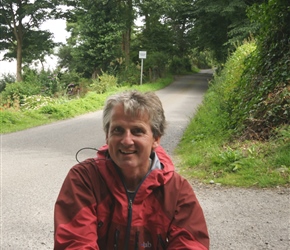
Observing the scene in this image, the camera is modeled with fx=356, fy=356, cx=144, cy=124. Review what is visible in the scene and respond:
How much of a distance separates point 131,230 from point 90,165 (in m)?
0.45

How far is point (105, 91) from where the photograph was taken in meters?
22.1

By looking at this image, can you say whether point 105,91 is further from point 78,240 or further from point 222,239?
point 78,240

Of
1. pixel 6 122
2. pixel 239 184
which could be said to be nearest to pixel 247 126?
pixel 239 184

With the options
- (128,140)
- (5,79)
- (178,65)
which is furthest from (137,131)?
(178,65)

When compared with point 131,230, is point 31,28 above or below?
above

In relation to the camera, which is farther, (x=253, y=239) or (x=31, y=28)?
(x=31, y=28)

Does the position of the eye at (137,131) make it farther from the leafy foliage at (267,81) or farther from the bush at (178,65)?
the bush at (178,65)

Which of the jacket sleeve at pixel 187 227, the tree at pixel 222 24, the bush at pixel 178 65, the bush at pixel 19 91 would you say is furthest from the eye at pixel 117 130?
the bush at pixel 178 65

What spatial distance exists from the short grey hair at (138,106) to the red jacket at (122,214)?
0.30 meters

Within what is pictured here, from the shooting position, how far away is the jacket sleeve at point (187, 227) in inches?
79.8

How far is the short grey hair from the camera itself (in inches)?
84.6

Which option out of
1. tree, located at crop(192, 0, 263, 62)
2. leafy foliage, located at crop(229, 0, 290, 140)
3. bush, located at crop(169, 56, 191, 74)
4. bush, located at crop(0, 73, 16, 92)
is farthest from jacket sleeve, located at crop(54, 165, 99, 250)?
bush, located at crop(169, 56, 191, 74)

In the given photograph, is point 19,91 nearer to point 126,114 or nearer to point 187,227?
point 126,114

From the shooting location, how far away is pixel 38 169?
6676 mm
